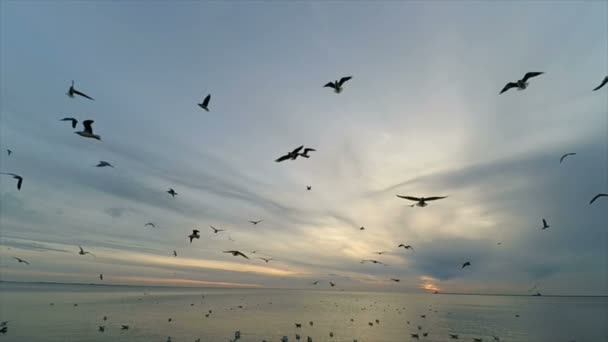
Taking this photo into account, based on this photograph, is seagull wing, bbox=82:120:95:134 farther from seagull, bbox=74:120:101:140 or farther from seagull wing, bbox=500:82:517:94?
seagull wing, bbox=500:82:517:94

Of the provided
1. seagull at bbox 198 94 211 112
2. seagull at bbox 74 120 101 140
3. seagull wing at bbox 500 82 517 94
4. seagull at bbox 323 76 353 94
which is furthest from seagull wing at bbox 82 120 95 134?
seagull wing at bbox 500 82 517 94

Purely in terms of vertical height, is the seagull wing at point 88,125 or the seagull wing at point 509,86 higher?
the seagull wing at point 509,86

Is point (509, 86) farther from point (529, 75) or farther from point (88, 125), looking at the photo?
point (88, 125)

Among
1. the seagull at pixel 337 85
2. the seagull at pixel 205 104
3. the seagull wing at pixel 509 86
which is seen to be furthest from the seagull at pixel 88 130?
the seagull wing at pixel 509 86

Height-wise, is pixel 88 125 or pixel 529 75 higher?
pixel 529 75

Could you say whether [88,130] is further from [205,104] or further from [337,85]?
[337,85]

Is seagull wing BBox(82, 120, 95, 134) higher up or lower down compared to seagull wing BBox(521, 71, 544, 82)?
lower down

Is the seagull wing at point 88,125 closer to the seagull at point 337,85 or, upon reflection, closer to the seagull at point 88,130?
the seagull at point 88,130

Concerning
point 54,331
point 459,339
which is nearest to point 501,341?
point 459,339

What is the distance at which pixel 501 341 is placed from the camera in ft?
187

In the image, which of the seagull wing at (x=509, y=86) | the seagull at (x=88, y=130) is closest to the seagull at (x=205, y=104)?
the seagull at (x=88, y=130)

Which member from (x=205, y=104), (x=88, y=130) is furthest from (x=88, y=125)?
(x=205, y=104)

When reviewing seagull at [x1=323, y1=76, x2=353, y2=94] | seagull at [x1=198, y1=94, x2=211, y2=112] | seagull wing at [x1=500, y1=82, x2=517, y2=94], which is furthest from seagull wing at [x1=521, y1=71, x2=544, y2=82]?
seagull at [x1=198, y1=94, x2=211, y2=112]

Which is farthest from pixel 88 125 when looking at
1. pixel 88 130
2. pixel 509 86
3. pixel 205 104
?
pixel 509 86
